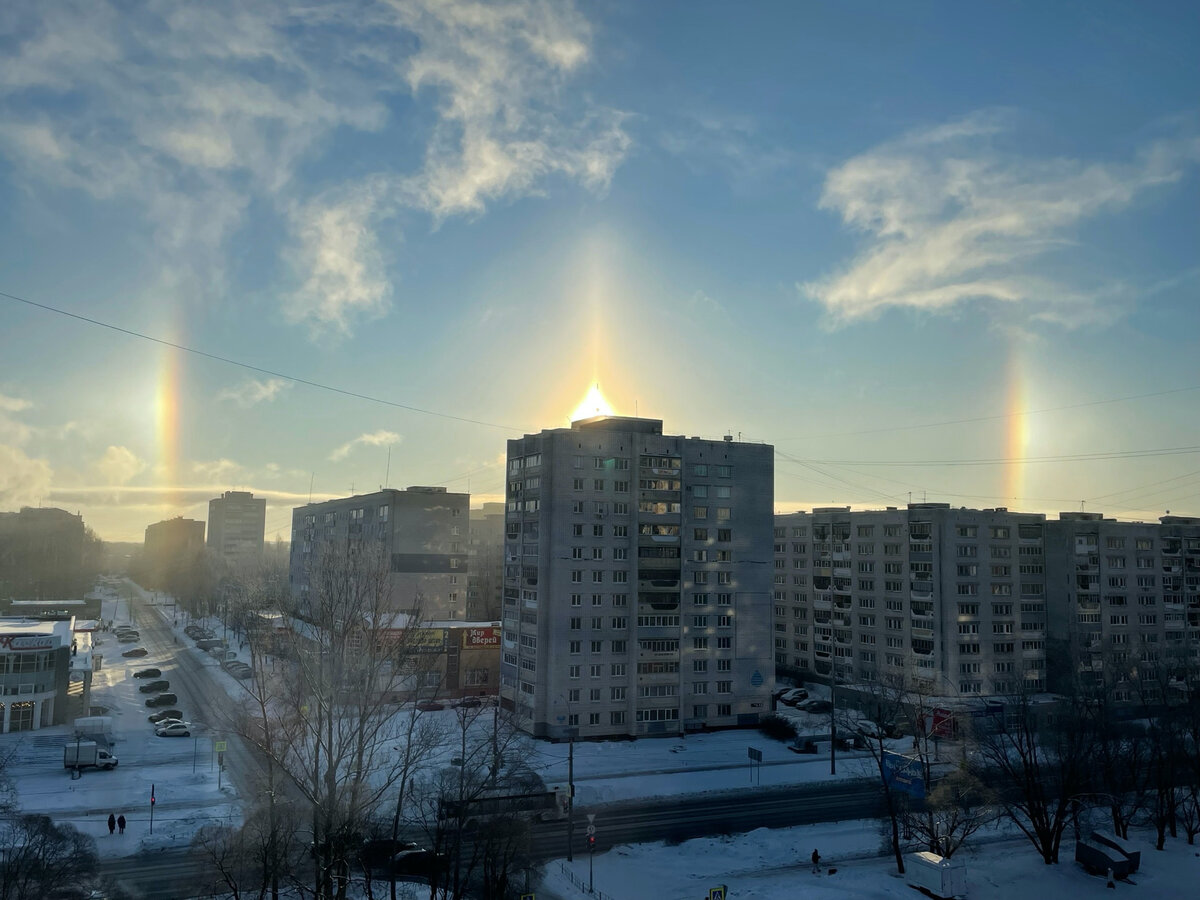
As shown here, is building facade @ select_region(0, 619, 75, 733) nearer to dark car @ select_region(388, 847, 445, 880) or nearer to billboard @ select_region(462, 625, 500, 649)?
billboard @ select_region(462, 625, 500, 649)

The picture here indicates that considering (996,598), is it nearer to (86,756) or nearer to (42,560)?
(86,756)

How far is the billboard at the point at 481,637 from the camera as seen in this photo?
7300cm

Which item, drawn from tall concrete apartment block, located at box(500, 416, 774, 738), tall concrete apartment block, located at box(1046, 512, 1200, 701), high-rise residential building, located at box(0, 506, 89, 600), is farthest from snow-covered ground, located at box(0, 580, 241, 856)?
high-rise residential building, located at box(0, 506, 89, 600)

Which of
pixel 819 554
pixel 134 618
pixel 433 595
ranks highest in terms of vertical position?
pixel 819 554

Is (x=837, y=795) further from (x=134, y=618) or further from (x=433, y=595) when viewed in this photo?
(x=134, y=618)

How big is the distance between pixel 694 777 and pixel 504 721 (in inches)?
538

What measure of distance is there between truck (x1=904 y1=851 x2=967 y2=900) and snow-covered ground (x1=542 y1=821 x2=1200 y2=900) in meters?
0.60

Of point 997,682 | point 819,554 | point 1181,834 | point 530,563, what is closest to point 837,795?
point 1181,834

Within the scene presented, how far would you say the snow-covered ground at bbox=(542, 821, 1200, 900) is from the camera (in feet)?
113

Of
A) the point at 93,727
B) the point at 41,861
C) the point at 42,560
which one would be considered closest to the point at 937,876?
the point at 41,861

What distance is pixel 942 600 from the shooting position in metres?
76.2

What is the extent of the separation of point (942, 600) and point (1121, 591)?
23.3 metres

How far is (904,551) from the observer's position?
263 ft

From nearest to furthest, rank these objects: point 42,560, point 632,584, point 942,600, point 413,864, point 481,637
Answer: point 413,864, point 632,584, point 481,637, point 942,600, point 42,560
